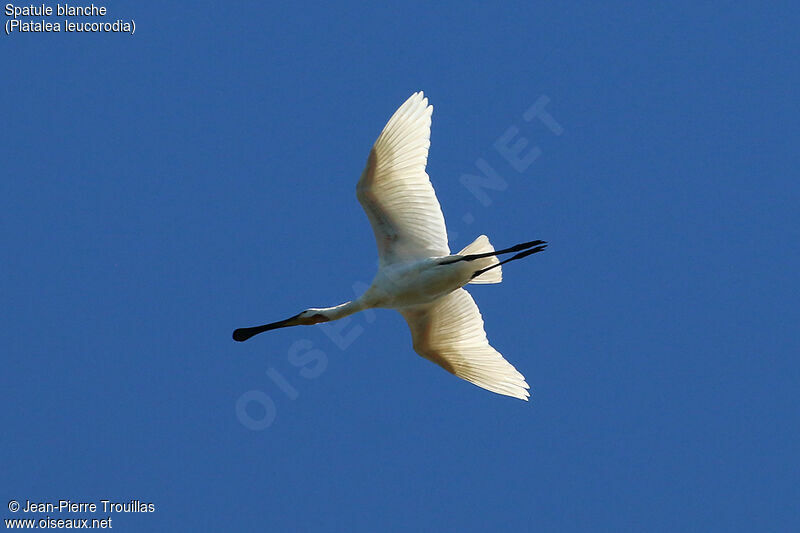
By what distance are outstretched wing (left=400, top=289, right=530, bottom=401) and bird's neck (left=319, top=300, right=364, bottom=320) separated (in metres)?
0.61

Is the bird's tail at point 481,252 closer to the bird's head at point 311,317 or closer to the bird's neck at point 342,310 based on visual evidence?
the bird's neck at point 342,310

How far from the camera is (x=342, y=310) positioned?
33.9ft

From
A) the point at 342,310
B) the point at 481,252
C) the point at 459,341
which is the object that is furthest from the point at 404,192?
the point at 459,341

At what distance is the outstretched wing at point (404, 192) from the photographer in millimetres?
9859

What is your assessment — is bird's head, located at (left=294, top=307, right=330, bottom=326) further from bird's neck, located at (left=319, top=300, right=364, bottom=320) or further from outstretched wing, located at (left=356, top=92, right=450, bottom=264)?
outstretched wing, located at (left=356, top=92, right=450, bottom=264)

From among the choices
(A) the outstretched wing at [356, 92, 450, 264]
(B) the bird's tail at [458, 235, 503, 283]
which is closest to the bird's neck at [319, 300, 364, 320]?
(A) the outstretched wing at [356, 92, 450, 264]

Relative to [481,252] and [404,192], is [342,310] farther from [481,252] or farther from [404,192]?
[481,252]

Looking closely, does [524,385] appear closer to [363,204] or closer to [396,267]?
[396,267]


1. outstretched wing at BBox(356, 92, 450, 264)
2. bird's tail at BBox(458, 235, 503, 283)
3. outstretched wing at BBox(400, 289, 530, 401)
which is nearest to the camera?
outstretched wing at BBox(356, 92, 450, 264)

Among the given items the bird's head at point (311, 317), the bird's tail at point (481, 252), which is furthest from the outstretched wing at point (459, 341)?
the bird's head at point (311, 317)

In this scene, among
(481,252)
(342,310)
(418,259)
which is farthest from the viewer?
(342,310)

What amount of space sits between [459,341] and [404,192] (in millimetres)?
1895

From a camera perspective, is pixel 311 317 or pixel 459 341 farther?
pixel 459 341

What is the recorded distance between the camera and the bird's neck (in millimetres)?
10258
